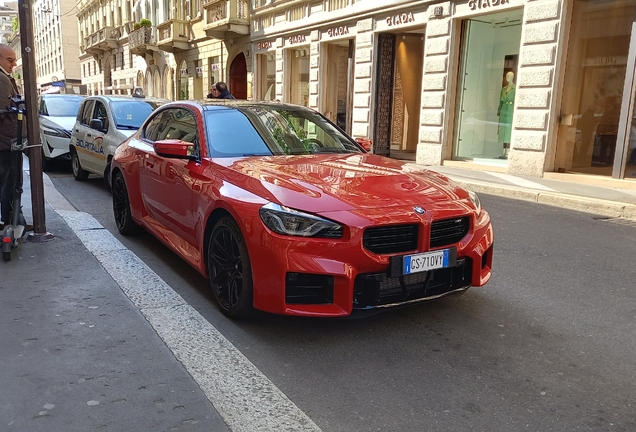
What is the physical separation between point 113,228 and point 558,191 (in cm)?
723

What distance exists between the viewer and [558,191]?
9.45 meters

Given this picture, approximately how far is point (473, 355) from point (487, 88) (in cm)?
1184

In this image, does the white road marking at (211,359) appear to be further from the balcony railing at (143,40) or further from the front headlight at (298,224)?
the balcony railing at (143,40)

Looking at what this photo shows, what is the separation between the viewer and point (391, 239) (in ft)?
11.0

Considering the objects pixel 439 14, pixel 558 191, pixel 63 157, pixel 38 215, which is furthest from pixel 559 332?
pixel 439 14

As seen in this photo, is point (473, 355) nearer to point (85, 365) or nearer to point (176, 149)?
Result: point (85, 365)

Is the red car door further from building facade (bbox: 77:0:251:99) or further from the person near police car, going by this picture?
building facade (bbox: 77:0:251:99)

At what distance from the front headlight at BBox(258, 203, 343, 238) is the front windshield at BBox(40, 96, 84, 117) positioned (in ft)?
34.4

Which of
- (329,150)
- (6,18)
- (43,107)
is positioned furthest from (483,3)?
(6,18)

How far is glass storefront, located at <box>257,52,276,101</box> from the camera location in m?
21.9

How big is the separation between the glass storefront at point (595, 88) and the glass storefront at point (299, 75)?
1023 centimetres

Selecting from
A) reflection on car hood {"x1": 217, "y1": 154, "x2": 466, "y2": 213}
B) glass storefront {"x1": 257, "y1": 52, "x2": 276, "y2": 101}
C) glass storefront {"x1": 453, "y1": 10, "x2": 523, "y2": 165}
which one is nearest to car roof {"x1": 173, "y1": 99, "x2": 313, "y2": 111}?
reflection on car hood {"x1": 217, "y1": 154, "x2": 466, "y2": 213}

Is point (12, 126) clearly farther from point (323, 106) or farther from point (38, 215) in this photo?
point (323, 106)

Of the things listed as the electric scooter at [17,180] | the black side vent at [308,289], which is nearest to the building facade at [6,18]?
the electric scooter at [17,180]
